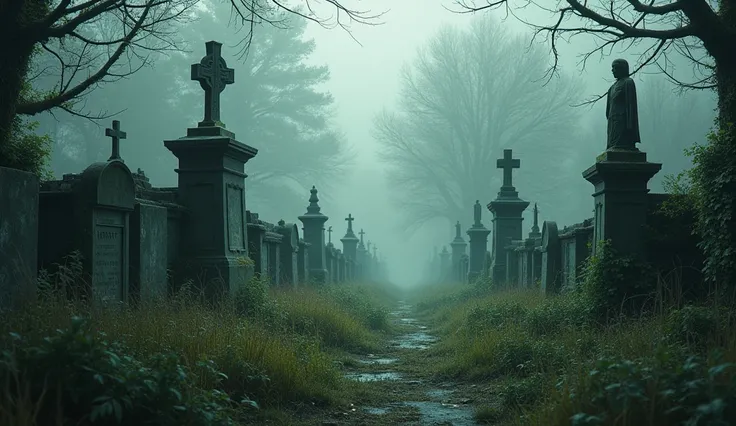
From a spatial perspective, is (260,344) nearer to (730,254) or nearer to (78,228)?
(78,228)

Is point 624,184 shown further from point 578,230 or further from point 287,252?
point 287,252

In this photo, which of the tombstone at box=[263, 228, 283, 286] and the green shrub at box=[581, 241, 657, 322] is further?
the tombstone at box=[263, 228, 283, 286]

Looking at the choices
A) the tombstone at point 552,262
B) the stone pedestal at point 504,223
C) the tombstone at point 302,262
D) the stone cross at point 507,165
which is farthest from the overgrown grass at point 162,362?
the stone cross at point 507,165

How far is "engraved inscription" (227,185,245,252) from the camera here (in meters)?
9.95

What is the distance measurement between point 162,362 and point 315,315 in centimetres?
567

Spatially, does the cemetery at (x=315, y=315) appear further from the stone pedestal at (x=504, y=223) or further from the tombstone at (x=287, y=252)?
the stone pedestal at (x=504, y=223)

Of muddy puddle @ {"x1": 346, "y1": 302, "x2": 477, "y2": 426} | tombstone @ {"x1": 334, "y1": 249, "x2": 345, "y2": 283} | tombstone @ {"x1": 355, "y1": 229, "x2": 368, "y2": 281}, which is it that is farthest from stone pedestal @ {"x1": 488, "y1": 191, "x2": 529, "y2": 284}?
tombstone @ {"x1": 355, "y1": 229, "x2": 368, "y2": 281}

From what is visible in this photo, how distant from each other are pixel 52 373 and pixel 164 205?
5.83 meters

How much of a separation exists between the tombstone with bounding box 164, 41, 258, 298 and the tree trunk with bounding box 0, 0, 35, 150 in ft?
8.13

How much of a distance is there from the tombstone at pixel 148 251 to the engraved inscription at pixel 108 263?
0.27m

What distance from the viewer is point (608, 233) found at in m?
8.91

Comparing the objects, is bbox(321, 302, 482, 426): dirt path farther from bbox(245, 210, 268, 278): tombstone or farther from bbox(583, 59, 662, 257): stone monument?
bbox(245, 210, 268, 278): tombstone

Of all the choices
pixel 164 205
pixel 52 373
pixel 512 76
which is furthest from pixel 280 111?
pixel 52 373

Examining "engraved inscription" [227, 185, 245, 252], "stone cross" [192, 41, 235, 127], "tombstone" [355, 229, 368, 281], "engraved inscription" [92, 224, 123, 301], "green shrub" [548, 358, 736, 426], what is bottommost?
"tombstone" [355, 229, 368, 281]
